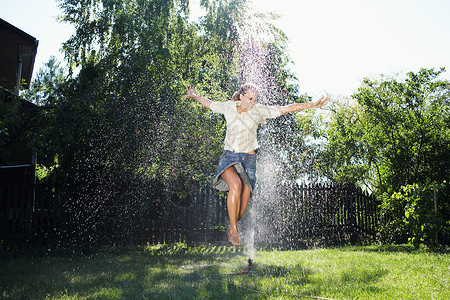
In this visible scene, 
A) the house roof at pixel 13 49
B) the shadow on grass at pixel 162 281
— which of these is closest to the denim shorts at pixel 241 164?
the shadow on grass at pixel 162 281

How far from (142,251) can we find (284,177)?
7802 millimetres

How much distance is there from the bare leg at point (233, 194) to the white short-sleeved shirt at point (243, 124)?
289mm

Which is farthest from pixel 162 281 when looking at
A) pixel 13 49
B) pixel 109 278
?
pixel 13 49

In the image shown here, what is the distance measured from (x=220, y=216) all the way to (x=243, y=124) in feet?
22.0

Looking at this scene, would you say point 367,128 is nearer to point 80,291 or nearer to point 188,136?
point 188,136

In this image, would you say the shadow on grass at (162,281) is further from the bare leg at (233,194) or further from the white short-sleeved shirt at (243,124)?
the white short-sleeved shirt at (243,124)

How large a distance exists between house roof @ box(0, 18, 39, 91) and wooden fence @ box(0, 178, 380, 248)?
344 inches

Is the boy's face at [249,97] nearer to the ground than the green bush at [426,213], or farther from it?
farther from it

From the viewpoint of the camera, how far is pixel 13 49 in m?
15.8

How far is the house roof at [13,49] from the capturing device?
15.5 m

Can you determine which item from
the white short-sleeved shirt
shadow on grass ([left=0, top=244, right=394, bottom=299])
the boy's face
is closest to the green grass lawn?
shadow on grass ([left=0, top=244, right=394, bottom=299])

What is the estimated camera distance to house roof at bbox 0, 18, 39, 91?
50.9 feet

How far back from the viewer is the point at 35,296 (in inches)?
156

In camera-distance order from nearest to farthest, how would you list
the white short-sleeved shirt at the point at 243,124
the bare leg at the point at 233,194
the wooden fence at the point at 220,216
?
the bare leg at the point at 233,194 < the white short-sleeved shirt at the point at 243,124 < the wooden fence at the point at 220,216
